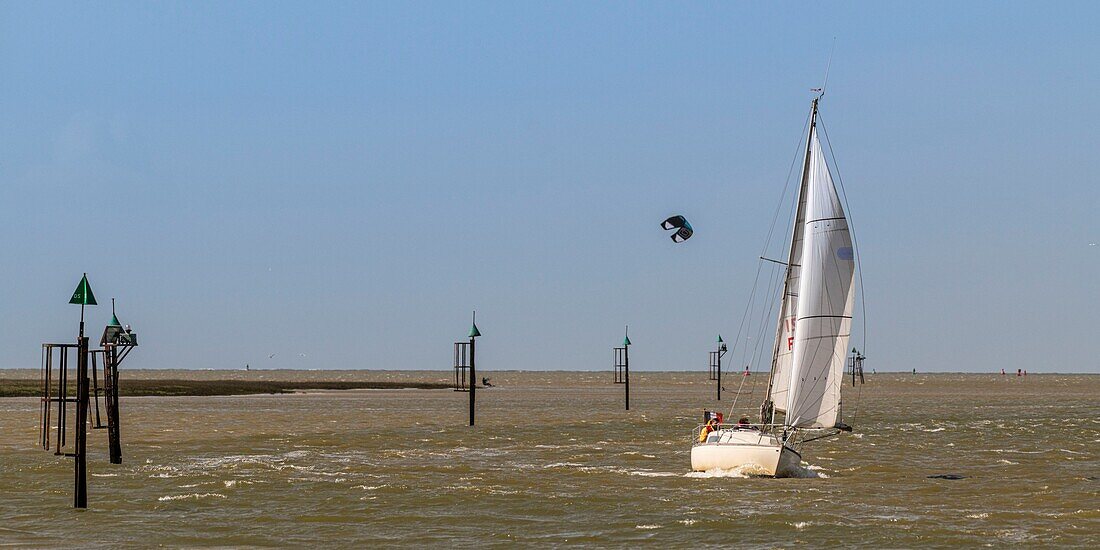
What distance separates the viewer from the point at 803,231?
39188 mm

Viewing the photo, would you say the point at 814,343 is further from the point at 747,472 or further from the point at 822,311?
the point at 747,472

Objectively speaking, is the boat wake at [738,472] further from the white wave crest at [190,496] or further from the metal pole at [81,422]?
the metal pole at [81,422]

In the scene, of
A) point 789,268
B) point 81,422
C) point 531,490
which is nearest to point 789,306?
point 789,268

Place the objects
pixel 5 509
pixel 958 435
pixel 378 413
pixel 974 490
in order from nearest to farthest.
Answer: pixel 5 509 → pixel 974 490 → pixel 958 435 → pixel 378 413

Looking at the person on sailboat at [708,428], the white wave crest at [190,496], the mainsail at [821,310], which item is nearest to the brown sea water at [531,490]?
the white wave crest at [190,496]

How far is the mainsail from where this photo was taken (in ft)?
122

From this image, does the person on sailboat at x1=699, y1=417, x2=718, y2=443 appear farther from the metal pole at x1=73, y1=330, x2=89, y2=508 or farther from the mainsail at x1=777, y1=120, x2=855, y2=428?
the metal pole at x1=73, y1=330, x2=89, y2=508

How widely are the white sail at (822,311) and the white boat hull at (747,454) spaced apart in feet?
3.62

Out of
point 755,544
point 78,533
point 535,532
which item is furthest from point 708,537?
point 78,533

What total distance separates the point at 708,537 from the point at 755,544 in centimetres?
115

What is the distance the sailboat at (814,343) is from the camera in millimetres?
36812

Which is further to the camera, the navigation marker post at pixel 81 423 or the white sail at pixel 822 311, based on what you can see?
the white sail at pixel 822 311

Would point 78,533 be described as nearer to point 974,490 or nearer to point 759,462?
point 759,462

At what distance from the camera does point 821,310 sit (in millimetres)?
37188
